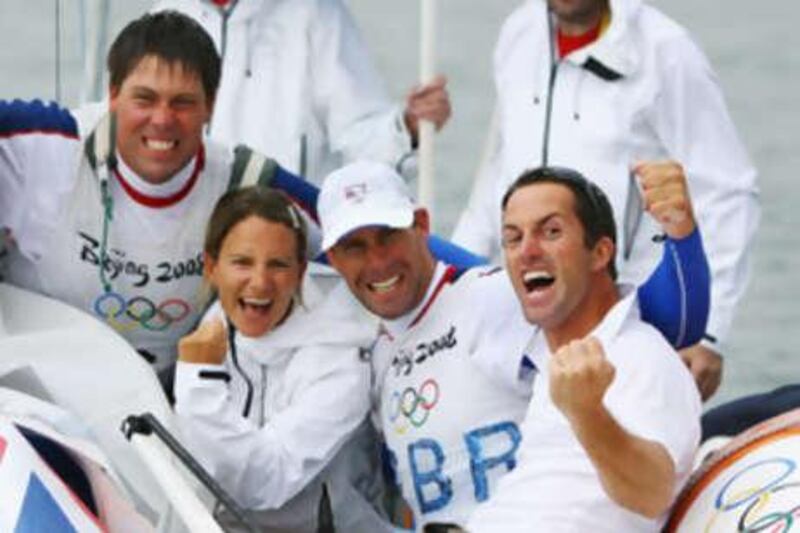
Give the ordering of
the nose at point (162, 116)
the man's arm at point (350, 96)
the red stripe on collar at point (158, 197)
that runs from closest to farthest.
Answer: the nose at point (162, 116) < the red stripe on collar at point (158, 197) < the man's arm at point (350, 96)

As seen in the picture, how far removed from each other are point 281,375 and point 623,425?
97cm

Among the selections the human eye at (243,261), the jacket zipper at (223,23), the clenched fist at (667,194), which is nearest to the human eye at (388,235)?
the human eye at (243,261)

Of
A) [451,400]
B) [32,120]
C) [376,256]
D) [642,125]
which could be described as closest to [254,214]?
[376,256]

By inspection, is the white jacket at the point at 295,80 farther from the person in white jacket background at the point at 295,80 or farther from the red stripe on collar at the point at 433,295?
the red stripe on collar at the point at 433,295

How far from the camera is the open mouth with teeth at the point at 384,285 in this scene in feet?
14.8

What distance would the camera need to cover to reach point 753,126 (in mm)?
14117

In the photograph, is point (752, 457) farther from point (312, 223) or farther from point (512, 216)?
point (312, 223)

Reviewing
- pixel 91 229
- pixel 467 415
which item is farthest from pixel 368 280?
pixel 91 229

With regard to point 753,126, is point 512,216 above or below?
above

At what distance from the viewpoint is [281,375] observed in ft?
15.2

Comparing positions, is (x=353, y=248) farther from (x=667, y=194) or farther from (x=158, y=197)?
(x=667, y=194)

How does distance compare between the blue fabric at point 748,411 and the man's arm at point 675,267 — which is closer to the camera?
the man's arm at point 675,267

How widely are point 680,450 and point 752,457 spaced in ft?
0.75

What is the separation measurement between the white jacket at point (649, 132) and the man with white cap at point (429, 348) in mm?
924
